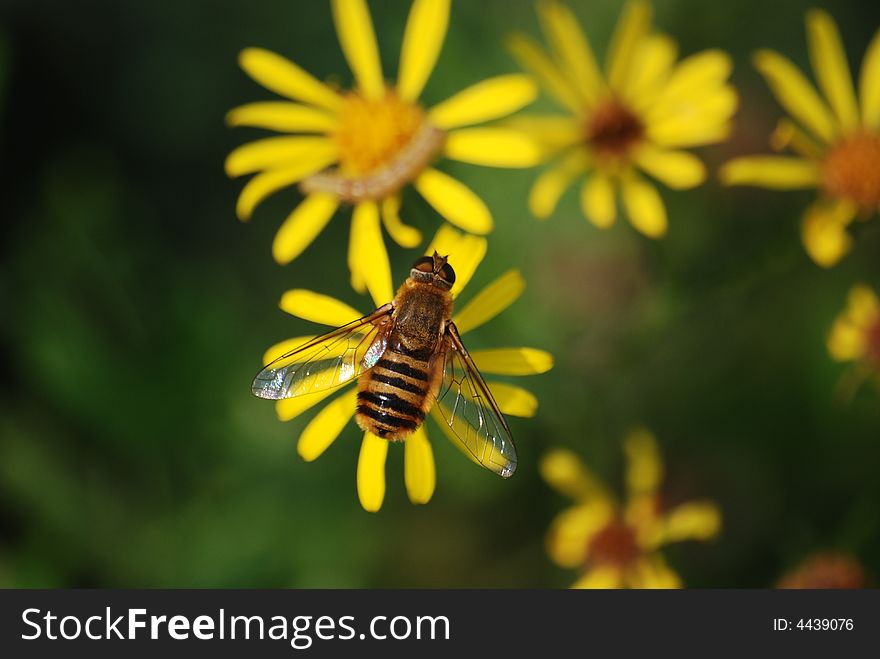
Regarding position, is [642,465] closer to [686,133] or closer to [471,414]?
[686,133]

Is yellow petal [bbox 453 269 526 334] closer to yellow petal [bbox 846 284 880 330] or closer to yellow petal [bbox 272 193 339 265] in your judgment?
yellow petal [bbox 272 193 339 265]

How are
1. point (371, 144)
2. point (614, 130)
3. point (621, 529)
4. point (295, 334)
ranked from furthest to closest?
1. point (295, 334)
2. point (621, 529)
3. point (614, 130)
4. point (371, 144)

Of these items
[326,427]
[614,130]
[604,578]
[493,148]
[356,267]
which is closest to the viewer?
[326,427]

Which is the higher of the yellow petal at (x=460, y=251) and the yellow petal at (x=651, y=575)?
the yellow petal at (x=460, y=251)

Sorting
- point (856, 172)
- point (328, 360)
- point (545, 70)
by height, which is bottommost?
point (328, 360)

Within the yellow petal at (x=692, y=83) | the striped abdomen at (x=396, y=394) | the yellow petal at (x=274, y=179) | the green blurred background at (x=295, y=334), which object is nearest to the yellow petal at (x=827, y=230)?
the green blurred background at (x=295, y=334)

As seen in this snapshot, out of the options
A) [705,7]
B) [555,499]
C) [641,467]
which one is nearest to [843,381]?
[641,467]

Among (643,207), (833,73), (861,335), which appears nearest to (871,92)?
(833,73)

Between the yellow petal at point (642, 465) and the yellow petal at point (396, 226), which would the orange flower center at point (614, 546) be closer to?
the yellow petal at point (642, 465)
